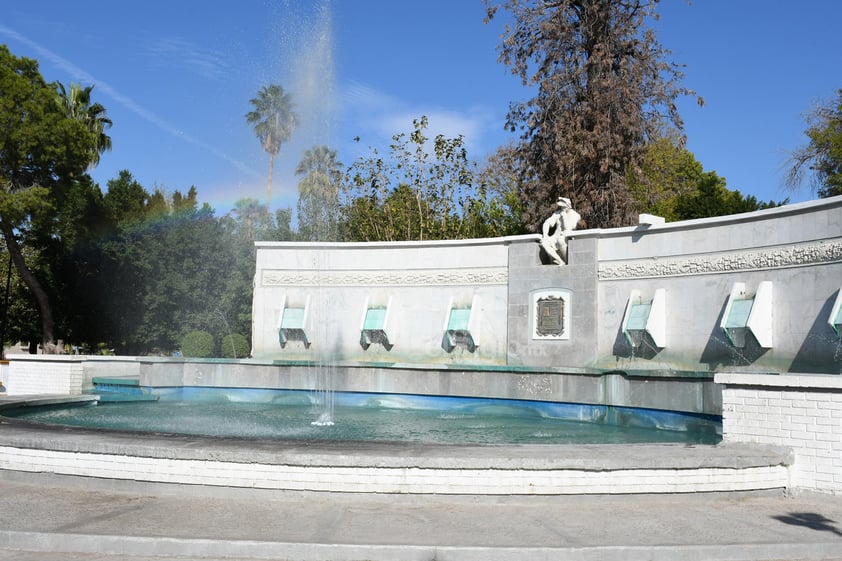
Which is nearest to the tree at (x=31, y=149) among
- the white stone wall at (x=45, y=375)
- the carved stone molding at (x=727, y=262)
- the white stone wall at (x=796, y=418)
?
the white stone wall at (x=45, y=375)

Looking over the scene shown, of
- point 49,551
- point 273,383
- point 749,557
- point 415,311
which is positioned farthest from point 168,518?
point 415,311

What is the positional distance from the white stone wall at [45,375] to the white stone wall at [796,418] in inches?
528

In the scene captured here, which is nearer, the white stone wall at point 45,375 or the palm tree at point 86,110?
the white stone wall at point 45,375

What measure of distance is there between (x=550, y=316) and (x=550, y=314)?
0.06 meters

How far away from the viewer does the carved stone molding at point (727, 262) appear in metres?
16.0

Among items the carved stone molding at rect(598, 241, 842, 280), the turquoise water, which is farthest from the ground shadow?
the carved stone molding at rect(598, 241, 842, 280)

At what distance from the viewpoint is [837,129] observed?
36.6 m

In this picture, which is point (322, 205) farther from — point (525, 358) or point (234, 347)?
point (525, 358)

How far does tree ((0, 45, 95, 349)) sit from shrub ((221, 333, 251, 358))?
7.22m

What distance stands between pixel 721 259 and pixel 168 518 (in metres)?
15.0

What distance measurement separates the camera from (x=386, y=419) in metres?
15.1

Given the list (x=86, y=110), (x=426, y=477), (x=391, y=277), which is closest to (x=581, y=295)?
(x=391, y=277)

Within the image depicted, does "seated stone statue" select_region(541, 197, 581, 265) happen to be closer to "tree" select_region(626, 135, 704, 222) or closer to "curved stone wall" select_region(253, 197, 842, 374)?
"curved stone wall" select_region(253, 197, 842, 374)

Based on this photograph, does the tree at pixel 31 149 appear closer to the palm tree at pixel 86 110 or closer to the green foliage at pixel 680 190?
the palm tree at pixel 86 110
